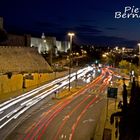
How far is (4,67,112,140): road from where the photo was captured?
2297 cm

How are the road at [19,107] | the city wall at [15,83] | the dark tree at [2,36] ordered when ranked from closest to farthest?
the road at [19,107]
the city wall at [15,83]
the dark tree at [2,36]

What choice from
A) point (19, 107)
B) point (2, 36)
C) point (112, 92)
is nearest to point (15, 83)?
point (19, 107)

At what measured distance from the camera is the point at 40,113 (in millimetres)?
29562

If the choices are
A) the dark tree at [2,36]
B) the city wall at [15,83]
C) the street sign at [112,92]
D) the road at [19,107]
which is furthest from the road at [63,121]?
the dark tree at [2,36]

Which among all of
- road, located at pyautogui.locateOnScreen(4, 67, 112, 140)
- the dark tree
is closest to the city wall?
road, located at pyautogui.locateOnScreen(4, 67, 112, 140)

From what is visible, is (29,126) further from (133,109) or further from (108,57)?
(108,57)

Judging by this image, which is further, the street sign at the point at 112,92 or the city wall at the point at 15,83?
the city wall at the point at 15,83

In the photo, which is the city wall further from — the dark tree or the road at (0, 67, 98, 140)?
the dark tree

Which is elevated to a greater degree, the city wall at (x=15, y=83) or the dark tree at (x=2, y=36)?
the dark tree at (x=2, y=36)

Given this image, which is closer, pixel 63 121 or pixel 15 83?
pixel 63 121

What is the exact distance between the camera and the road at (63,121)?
75.4ft

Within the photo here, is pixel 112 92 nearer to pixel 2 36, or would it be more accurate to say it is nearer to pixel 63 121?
pixel 63 121

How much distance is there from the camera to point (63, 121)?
26844 millimetres

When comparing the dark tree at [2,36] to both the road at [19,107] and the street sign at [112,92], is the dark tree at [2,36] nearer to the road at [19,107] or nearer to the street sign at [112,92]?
the road at [19,107]
